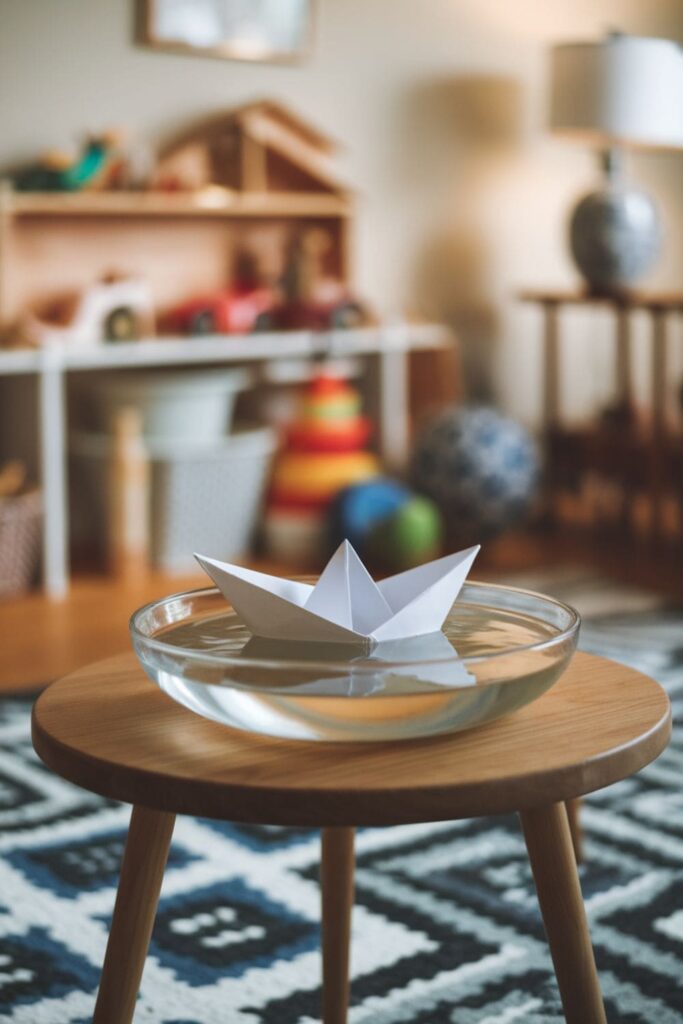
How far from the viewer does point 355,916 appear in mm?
1448

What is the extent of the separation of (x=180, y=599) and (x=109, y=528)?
6.70ft

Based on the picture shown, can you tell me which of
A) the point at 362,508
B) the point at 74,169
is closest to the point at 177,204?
the point at 74,169

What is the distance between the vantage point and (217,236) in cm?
338

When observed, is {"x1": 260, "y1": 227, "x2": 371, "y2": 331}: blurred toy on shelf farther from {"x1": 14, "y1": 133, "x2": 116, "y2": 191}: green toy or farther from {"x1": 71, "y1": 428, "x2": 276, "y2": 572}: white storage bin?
{"x1": 14, "y1": 133, "x2": 116, "y2": 191}: green toy

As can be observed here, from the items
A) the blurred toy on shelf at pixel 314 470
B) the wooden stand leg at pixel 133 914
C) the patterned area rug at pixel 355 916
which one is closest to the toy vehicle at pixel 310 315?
the blurred toy on shelf at pixel 314 470

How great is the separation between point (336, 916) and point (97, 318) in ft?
6.78

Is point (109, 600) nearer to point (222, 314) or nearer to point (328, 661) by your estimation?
point (222, 314)

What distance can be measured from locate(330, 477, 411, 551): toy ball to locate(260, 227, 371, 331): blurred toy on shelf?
0.43 meters

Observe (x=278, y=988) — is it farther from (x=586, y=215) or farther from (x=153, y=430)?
(x=586, y=215)

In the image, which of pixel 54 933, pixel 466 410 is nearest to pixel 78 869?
pixel 54 933

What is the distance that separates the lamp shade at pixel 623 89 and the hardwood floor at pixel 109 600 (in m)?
1.03

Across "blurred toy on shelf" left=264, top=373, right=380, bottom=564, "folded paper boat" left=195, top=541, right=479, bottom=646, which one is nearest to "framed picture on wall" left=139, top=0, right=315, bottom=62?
"blurred toy on shelf" left=264, top=373, right=380, bottom=564

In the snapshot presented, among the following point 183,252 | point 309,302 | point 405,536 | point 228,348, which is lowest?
point 405,536

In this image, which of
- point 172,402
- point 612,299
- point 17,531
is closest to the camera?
point 17,531
